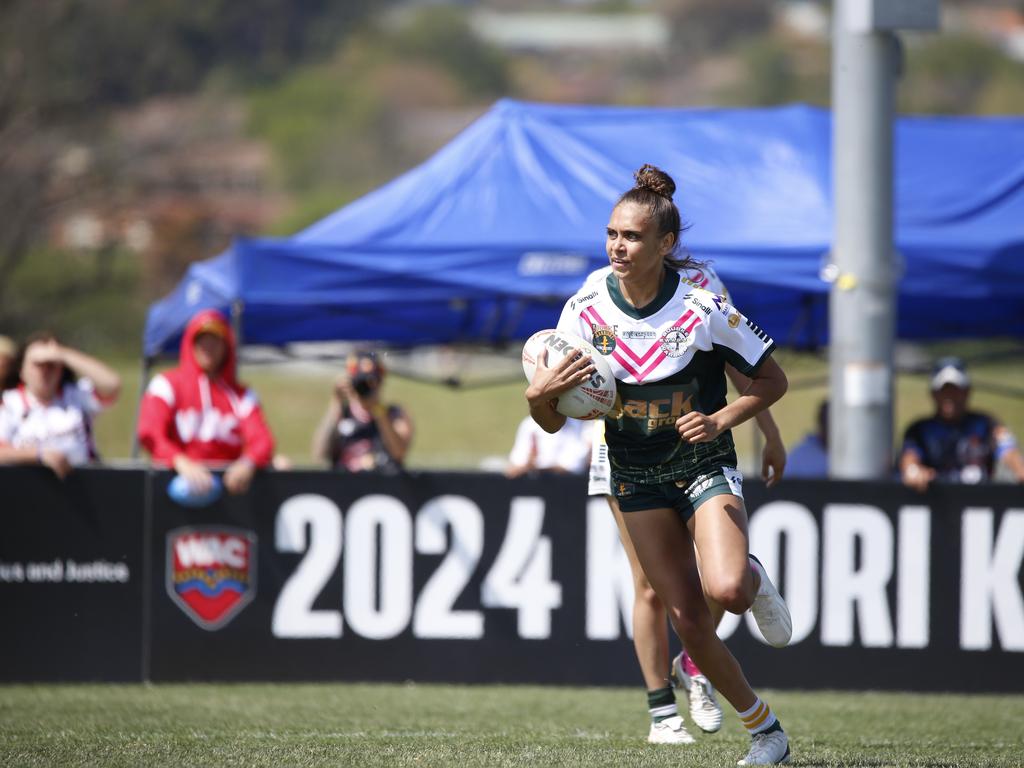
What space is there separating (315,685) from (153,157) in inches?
1562

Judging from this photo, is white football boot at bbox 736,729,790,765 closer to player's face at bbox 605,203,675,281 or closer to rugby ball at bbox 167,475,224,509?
player's face at bbox 605,203,675,281

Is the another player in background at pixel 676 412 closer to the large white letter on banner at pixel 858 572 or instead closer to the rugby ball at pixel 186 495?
the large white letter on banner at pixel 858 572

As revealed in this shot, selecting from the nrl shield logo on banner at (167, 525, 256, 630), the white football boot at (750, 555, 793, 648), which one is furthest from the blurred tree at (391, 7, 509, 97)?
the white football boot at (750, 555, 793, 648)

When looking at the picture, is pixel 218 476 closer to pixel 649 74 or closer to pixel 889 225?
pixel 889 225

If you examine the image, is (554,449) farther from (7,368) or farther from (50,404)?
(7,368)

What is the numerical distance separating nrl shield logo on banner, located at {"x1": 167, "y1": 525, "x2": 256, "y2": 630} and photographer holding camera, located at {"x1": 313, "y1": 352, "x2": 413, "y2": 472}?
143cm

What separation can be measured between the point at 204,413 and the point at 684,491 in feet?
12.7

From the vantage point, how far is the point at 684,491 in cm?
535

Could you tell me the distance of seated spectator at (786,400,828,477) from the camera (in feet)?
32.9

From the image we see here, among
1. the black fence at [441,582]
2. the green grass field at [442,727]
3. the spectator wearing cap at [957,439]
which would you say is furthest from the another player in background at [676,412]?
the spectator wearing cap at [957,439]

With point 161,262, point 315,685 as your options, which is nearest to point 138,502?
point 315,685

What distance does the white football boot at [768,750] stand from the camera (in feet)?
17.4

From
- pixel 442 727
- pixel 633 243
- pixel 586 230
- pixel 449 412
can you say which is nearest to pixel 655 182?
pixel 633 243

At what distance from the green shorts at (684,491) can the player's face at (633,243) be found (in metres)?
0.75
